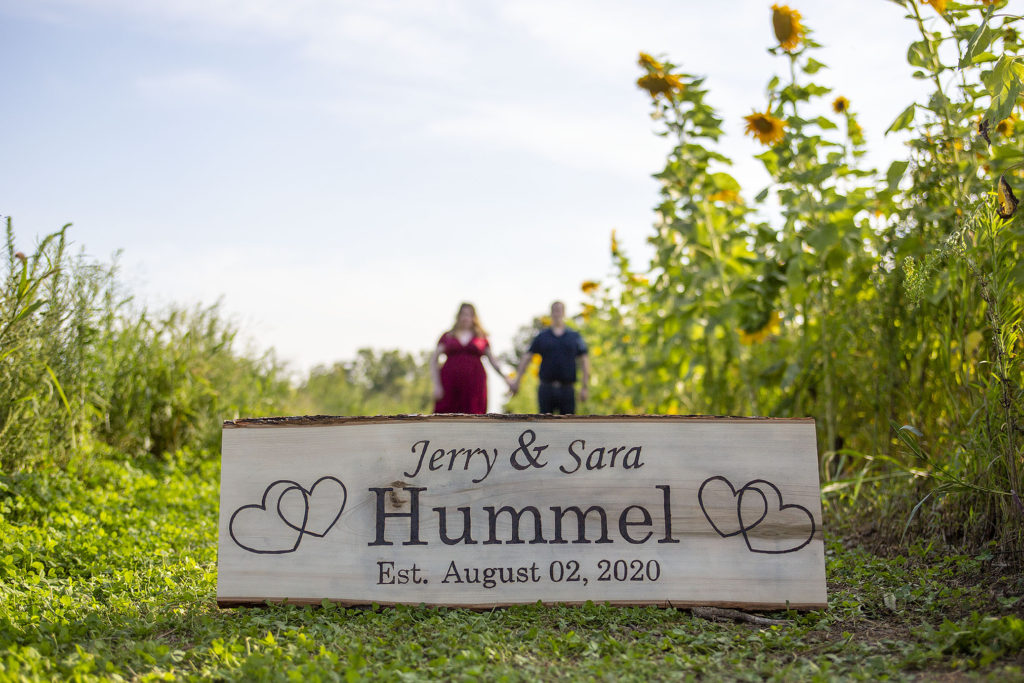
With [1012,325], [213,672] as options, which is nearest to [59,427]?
[213,672]

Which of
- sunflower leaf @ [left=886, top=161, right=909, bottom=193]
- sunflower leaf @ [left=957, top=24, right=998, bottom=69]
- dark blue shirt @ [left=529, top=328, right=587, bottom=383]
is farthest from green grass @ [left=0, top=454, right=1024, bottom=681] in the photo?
dark blue shirt @ [left=529, top=328, right=587, bottom=383]

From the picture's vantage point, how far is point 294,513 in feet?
10.1

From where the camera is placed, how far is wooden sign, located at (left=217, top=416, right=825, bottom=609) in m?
3.02

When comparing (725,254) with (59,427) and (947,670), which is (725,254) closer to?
(947,670)

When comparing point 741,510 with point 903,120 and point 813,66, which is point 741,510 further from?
point 813,66

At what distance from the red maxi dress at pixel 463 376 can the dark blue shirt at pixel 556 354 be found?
674 mm

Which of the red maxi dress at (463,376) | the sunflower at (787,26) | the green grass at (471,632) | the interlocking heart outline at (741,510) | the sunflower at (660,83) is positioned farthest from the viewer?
the red maxi dress at (463,376)

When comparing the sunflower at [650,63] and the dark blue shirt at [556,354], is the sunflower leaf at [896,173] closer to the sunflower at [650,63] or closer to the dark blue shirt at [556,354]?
the sunflower at [650,63]

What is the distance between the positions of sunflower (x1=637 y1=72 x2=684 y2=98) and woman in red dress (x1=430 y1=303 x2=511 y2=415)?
2.50m

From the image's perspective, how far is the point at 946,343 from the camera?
12.8ft

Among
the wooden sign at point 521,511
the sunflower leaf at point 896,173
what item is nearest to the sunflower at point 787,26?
the sunflower leaf at point 896,173

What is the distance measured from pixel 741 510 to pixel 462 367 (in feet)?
14.9

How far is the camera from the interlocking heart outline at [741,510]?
305 cm

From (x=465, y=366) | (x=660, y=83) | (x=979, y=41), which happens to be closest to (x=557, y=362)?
(x=465, y=366)
